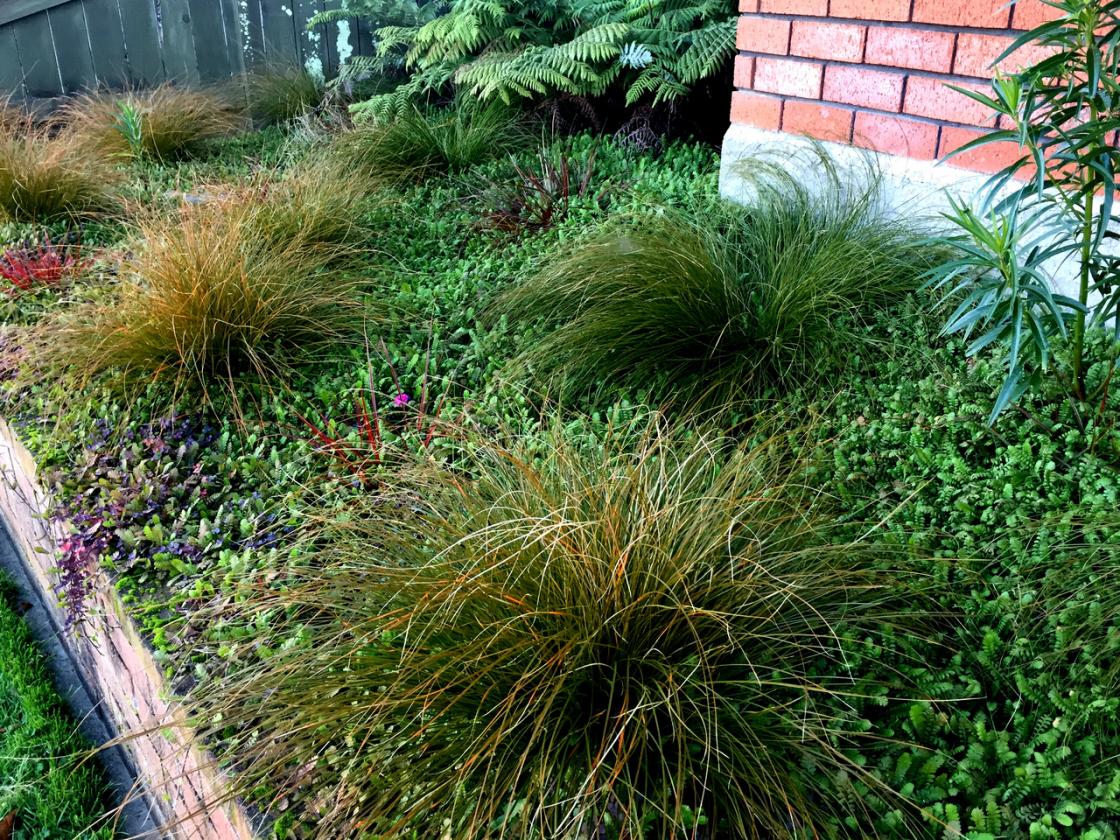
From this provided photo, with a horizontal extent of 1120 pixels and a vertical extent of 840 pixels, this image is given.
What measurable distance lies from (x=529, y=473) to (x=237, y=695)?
78cm

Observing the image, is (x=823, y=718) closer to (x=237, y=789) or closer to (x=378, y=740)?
(x=378, y=740)

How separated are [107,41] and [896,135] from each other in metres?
6.74

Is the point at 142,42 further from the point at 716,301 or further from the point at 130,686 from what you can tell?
the point at 130,686

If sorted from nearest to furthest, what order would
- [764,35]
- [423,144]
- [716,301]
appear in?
1. [716,301]
2. [764,35]
3. [423,144]

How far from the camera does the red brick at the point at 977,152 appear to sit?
321 centimetres

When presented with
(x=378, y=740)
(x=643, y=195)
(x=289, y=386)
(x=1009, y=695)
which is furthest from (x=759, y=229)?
(x=378, y=740)

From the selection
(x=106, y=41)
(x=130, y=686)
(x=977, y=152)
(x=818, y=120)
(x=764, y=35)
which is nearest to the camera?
(x=130, y=686)

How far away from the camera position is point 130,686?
2.55 metres

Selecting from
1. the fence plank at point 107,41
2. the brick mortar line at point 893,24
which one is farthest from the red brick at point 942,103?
the fence plank at point 107,41

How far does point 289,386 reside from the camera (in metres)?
3.41

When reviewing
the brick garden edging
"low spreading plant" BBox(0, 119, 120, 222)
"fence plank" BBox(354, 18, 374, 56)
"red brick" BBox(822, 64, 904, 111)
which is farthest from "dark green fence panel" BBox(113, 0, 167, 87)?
"red brick" BBox(822, 64, 904, 111)

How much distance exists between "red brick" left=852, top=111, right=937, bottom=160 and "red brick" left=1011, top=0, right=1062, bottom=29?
1.58 ft

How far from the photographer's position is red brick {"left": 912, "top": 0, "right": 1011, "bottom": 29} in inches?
122

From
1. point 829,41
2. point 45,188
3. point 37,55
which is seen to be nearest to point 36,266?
point 45,188
